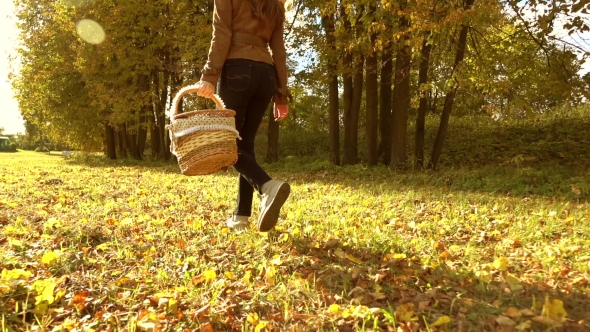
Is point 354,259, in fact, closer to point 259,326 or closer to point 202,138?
point 259,326

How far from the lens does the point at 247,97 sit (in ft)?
10.3

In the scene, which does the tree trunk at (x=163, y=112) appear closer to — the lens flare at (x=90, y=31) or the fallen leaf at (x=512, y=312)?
the lens flare at (x=90, y=31)

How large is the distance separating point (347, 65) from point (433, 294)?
349 inches

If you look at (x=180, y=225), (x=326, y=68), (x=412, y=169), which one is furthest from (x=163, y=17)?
(x=180, y=225)

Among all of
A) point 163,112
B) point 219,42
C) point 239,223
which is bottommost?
point 239,223

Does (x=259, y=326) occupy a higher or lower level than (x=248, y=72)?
lower

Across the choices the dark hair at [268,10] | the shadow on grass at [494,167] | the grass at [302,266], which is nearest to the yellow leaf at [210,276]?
the grass at [302,266]

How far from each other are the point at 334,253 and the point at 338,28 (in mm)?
7568

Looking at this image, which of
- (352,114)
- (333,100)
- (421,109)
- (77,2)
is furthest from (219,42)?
(77,2)

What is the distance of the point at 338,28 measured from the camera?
9.43m

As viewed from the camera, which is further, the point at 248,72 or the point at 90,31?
the point at 90,31

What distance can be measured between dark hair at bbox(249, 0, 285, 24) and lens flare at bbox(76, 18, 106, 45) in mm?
14831

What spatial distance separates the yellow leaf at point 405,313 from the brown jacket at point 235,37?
6.56ft

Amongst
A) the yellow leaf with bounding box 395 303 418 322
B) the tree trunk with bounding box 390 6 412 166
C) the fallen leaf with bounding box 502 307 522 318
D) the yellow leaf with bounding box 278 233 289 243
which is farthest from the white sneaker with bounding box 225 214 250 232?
the tree trunk with bounding box 390 6 412 166
